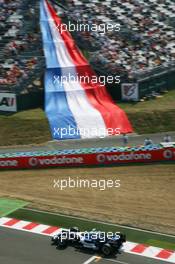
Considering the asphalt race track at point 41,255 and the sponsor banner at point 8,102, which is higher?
the sponsor banner at point 8,102

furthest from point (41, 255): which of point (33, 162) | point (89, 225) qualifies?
point (33, 162)

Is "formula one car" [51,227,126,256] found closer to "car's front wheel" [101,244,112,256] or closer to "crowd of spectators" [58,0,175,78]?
"car's front wheel" [101,244,112,256]

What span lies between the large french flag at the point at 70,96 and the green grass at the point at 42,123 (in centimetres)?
69

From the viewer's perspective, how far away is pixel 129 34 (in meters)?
51.1

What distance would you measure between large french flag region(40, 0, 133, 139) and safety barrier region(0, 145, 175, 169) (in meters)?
4.62

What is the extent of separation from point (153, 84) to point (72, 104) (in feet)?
25.5

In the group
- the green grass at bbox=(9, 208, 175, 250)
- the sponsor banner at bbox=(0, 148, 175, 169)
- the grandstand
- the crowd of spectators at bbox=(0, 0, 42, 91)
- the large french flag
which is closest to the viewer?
the green grass at bbox=(9, 208, 175, 250)

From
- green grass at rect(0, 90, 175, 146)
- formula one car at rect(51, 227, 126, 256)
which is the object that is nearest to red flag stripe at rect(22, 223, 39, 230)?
formula one car at rect(51, 227, 126, 256)

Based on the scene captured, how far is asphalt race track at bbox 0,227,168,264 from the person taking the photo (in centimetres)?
2289

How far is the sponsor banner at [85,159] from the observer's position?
3472 cm

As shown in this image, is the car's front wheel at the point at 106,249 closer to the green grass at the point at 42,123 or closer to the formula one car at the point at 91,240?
the formula one car at the point at 91,240

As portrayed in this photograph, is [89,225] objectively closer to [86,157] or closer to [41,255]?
[41,255]

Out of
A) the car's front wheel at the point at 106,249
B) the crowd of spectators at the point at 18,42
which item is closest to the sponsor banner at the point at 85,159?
the crowd of spectators at the point at 18,42

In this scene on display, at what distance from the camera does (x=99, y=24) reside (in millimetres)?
50875
